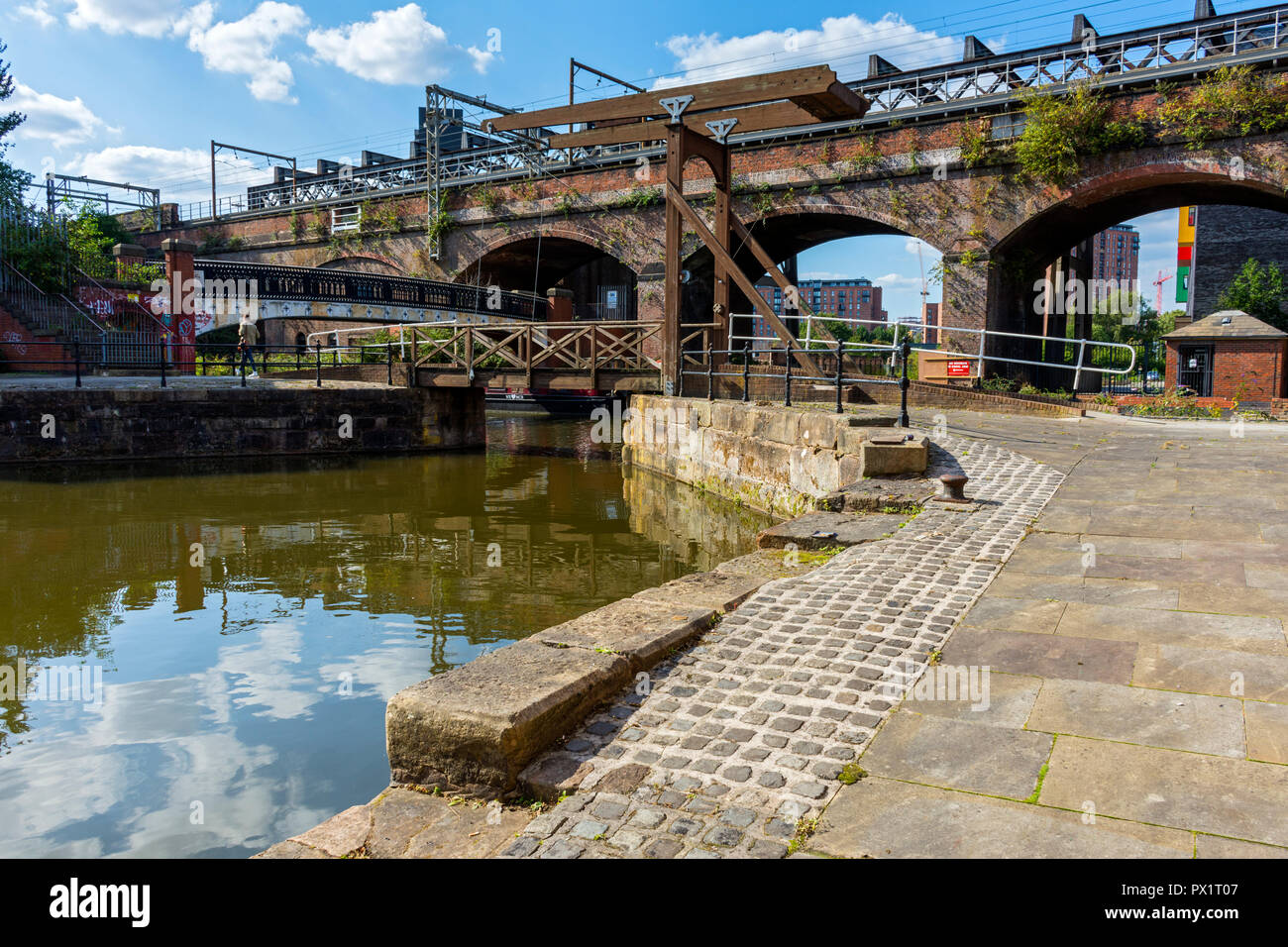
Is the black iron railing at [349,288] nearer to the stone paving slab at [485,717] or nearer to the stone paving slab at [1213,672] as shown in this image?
the stone paving slab at [485,717]

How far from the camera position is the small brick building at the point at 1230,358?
18828mm

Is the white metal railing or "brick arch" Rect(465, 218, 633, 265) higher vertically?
"brick arch" Rect(465, 218, 633, 265)

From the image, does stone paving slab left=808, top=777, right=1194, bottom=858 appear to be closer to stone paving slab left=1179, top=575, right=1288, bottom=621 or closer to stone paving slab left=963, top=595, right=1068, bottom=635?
stone paving slab left=963, top=595, right=1068, bottom=635

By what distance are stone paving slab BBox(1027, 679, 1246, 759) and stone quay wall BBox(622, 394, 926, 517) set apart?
426 centimetres

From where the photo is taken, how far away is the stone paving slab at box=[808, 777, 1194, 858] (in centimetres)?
251

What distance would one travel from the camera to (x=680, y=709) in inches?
142

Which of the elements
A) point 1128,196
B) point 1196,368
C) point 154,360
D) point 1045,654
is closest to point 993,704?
point 1045,654

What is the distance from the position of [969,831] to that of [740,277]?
12058 mm

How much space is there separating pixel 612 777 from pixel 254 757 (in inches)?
88.6

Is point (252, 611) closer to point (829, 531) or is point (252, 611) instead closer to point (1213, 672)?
point (829, 531)

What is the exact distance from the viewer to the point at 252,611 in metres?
7.10

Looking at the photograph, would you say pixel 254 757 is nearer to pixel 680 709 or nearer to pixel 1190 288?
pixel 680 709

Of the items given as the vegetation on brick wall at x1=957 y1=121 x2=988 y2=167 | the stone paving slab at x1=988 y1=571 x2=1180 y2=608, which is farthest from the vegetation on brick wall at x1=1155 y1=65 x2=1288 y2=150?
the stone paving slab at x1=988 y1=571 x2=1180 y2=608
